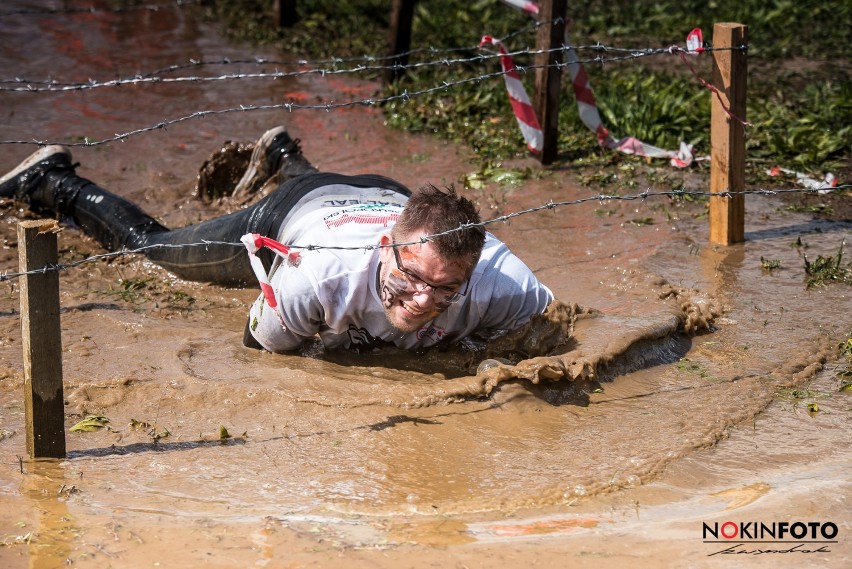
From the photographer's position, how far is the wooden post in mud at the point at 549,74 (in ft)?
25.0

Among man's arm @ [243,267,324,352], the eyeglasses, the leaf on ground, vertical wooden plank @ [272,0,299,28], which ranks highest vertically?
vertical wooden plank @ [272,0,299,28]

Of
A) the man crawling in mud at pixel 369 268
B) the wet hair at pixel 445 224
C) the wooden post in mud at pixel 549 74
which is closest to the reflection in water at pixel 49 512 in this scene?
the man crawling in mud at pixel 369 268

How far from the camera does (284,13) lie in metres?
12.3

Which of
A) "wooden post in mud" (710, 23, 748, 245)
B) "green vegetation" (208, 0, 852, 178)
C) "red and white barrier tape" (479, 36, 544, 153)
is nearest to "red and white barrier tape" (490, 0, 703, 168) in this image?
"red and white barrier tape" (479, 36, 544, 153)

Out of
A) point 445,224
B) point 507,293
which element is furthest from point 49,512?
point 507,293

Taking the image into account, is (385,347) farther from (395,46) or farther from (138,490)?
(395,46)

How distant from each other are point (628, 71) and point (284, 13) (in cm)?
438

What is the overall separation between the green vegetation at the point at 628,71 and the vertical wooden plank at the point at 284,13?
12 cm

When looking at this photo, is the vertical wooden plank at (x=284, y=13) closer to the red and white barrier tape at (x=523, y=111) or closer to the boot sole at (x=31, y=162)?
the red and white barrier tape at (x=523, y=111)

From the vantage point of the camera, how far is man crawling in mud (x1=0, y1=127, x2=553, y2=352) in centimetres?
462

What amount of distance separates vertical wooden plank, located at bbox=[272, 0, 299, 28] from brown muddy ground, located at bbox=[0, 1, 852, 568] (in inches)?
222

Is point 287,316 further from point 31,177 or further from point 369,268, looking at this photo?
point 31,177

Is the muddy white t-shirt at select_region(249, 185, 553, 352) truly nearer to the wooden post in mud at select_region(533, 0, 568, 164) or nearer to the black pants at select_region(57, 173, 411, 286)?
the black pants at select_region(57, 173, 411, 286)

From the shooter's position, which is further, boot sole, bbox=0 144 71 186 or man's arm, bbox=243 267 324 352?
boot sole, bbox=0 144 71 186
